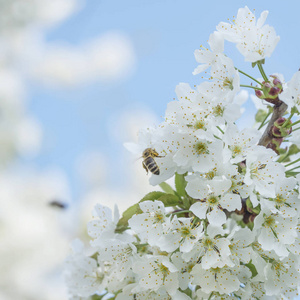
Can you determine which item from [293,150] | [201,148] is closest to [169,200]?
[201,148]

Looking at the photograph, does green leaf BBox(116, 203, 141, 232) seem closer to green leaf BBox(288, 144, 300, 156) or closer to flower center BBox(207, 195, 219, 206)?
flower center BBox(207, 195, 219, 206)

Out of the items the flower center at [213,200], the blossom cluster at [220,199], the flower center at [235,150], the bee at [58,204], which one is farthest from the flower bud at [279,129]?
the bee at [58,204]

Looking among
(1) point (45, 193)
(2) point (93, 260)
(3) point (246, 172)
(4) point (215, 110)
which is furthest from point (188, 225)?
(1) point (45, 193)

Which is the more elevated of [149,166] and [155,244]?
[149,166]

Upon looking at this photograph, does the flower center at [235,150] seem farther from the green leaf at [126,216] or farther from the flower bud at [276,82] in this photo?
the green leaf at [126,216]

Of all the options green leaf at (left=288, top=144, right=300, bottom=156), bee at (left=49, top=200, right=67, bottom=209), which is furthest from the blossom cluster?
bee at (left=49, top=200, right=67, bottom=209)

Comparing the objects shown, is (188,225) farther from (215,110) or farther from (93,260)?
(93,260)
